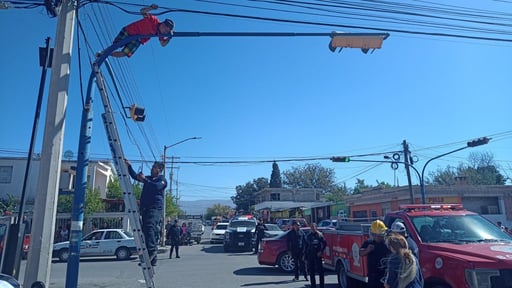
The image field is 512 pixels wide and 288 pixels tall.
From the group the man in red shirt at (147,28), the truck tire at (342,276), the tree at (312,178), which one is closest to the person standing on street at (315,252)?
the truck tire at (342,276)

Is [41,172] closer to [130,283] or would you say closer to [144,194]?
[144,194]

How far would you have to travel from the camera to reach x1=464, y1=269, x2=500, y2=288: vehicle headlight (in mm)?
5902

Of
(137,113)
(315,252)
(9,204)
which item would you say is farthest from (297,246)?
(9,204)

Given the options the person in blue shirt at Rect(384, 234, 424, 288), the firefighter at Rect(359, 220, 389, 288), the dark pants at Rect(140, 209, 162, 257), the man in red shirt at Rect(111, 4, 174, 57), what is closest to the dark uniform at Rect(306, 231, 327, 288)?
the firefighter at Rect(359, 220, 389, 288)

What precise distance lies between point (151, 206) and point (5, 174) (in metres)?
37.9

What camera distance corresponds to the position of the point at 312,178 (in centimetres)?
10394

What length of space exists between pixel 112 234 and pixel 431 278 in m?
Answer: 18.7

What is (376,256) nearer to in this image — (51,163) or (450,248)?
(450,248)

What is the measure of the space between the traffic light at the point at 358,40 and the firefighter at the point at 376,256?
3514 mm

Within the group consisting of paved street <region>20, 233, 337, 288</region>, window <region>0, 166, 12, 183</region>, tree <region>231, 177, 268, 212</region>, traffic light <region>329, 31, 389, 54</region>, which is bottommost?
paved street <region>20, 233, 337, 288</region>

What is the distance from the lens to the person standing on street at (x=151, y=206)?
21.6 ft

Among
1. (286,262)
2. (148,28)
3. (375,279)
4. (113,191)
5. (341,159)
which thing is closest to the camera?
(375,279)

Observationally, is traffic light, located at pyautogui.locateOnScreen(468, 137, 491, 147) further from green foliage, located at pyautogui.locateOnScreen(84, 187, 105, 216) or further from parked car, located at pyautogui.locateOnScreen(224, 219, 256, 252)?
green foliage, located at pyautogui.locateOnScreen(84, 187, 105, 216)

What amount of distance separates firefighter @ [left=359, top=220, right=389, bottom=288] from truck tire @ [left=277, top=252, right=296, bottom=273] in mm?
8202
